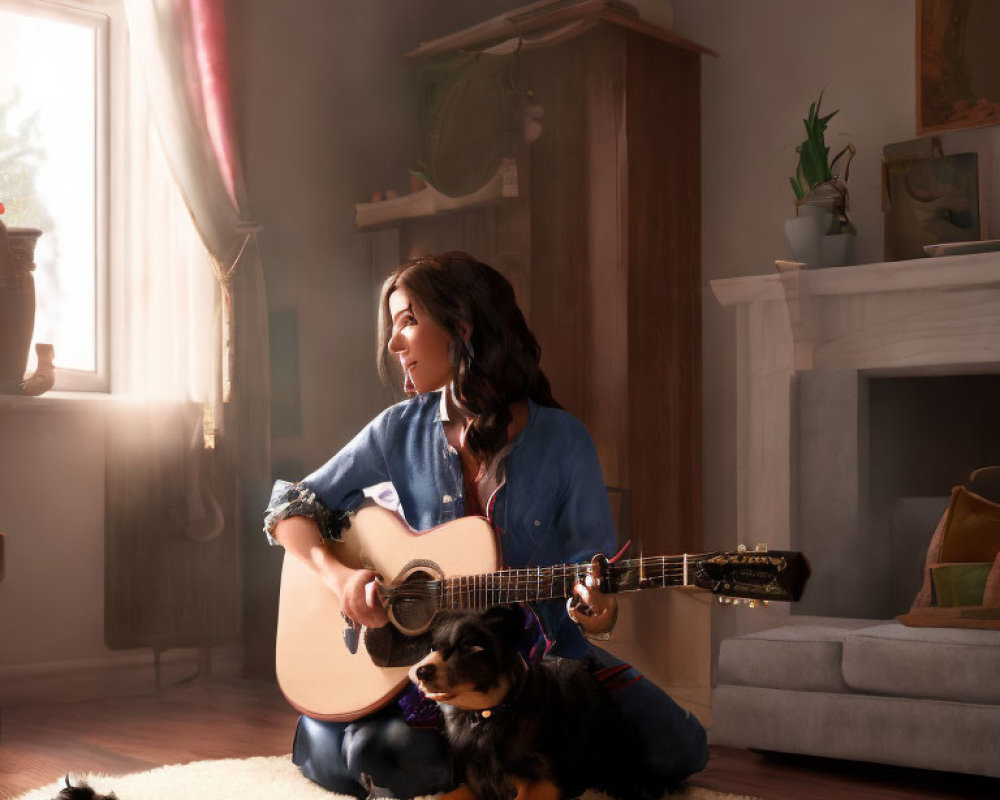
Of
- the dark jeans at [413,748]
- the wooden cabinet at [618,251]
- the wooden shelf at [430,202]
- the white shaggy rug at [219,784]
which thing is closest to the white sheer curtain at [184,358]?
the wooden shelf at [430,202]

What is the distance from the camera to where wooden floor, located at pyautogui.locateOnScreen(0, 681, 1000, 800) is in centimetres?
232

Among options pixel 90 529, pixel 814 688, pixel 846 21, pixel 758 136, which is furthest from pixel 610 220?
pixel 90 529

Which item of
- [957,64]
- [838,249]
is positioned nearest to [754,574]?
[838,249]

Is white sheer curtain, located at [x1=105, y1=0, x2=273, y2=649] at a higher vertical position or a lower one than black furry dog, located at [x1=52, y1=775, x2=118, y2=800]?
higher

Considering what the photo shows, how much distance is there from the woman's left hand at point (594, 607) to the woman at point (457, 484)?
20 centimetres

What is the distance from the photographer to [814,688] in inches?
99.1

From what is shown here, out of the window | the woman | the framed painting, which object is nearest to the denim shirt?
the woman

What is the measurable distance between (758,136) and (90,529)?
2.36m

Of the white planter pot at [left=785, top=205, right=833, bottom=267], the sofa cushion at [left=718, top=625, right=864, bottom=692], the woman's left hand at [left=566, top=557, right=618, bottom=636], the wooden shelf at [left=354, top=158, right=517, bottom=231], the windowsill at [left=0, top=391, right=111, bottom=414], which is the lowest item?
the sofa cushion at [left=718, top=625, right=864, bottom=692]

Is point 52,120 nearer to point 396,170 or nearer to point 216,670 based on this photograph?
point 396,170

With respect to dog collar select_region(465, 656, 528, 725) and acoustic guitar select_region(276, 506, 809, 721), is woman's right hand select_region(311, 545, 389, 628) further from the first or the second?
dog collar select_region(465, 656, 528, 725)

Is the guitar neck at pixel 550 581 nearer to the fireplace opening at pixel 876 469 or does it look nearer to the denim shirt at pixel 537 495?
the denim shirt at pixel 537 495

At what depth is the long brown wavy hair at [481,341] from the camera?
2107mm

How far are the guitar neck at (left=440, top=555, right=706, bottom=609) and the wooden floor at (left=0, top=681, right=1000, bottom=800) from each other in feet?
2.33
